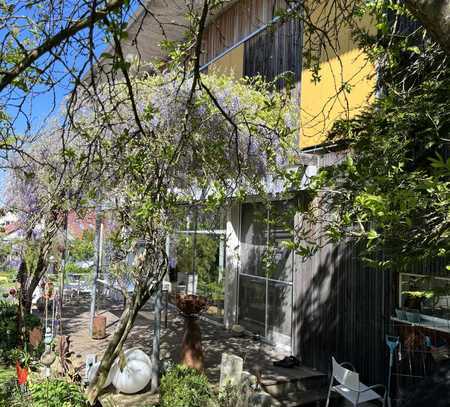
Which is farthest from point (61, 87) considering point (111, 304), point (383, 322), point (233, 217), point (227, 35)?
point (111, 304)

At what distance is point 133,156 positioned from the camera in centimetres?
346

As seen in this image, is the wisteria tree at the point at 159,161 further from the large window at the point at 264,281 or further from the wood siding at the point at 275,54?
the large window at the point at 264,281

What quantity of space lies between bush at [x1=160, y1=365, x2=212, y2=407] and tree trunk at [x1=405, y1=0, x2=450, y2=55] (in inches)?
150

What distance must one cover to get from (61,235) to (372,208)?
6638mm

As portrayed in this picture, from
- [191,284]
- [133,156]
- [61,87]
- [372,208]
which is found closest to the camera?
[372,208]

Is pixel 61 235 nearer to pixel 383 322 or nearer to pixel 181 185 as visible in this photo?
pixel 181 185

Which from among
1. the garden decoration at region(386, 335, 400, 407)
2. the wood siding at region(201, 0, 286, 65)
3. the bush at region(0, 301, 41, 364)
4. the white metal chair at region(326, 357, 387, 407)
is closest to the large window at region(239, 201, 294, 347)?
the garden decoration at region(386, 335, 400, 407)

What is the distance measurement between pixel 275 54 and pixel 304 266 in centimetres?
425

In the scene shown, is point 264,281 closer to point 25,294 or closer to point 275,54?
point 25,294

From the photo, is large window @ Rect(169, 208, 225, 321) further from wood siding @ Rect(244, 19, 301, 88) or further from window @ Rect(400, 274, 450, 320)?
window @ Rect(400, 274, 450, 320)

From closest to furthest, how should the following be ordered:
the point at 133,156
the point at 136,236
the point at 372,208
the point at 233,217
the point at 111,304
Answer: the point at 372,208 → the point at 133,156 → the point at 136,236 → the point at 233,217 → the point at 111,304

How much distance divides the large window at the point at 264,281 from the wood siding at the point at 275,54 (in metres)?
2.58

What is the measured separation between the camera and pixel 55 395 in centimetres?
383

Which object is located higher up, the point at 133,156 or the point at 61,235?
the point at 133,156
